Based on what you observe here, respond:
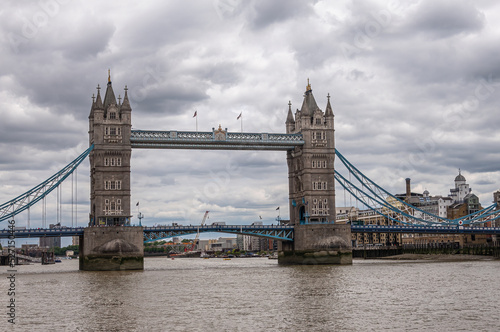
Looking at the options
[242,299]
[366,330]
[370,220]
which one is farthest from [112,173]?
[370,220]

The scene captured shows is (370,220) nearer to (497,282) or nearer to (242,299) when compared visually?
(497,282)

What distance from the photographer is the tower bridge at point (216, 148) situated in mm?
87500

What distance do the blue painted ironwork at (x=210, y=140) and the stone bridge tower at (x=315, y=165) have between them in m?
2.12

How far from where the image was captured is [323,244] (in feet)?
316

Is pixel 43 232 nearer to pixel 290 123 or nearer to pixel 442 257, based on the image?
pixel 290 123

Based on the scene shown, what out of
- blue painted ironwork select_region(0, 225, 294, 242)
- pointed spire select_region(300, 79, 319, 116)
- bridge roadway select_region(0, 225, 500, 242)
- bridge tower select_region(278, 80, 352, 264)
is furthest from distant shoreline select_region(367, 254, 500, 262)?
pointed spire select_region(300, 79, 319, 116)

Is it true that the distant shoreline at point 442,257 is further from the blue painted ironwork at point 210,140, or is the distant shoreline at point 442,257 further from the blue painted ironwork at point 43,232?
the blue painted ironwork at point 43,232

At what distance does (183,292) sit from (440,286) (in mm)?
20393

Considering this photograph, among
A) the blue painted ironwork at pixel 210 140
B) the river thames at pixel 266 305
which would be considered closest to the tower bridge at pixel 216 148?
the blue painted ironwork at pixel 210 140

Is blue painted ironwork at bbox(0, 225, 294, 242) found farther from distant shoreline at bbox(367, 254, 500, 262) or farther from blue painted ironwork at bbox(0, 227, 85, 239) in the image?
distant shoreline at bbox(367, 254, 500, 262)

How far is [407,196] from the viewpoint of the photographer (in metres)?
190

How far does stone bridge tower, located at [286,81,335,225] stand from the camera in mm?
100188

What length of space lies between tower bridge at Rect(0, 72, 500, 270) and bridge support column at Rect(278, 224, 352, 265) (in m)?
0.14

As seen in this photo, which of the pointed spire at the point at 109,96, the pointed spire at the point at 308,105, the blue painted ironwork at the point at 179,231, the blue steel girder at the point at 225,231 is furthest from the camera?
the pointed spire at the point at 308,105
